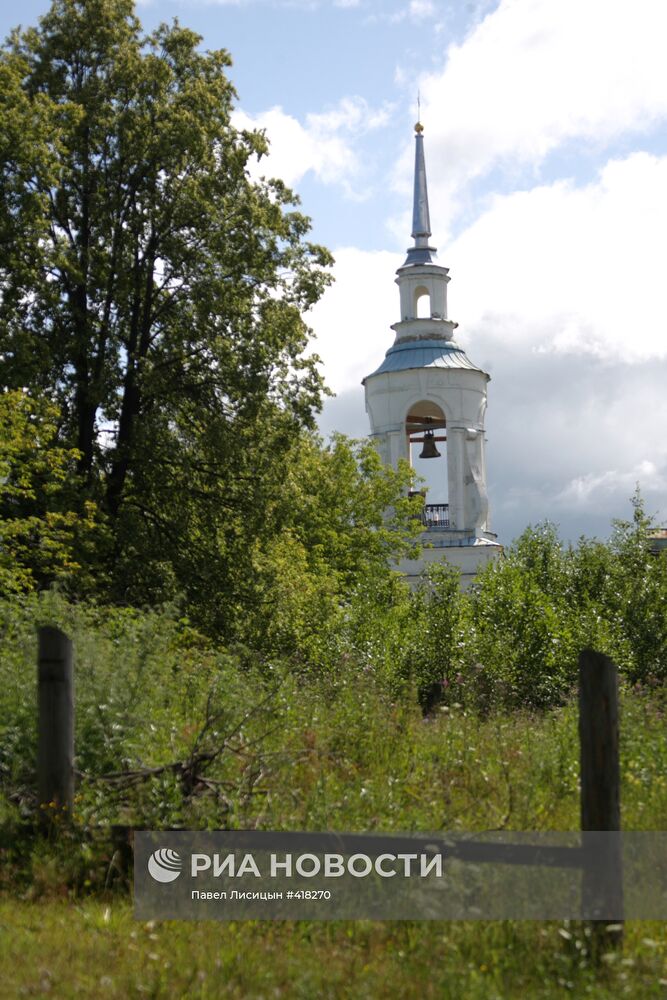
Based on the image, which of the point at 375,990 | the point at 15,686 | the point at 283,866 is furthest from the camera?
the point at 15,686

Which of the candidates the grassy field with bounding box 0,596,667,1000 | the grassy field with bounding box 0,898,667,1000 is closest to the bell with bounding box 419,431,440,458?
the grassy field with bounding box 0,596,667,1000

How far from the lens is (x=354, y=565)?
35.8m

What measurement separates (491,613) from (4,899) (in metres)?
15.2

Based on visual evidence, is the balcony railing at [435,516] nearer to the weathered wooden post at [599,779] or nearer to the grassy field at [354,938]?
the grassy field at [354,938]

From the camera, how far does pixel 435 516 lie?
42.4m

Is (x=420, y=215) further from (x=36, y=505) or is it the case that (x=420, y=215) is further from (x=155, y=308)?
(x=36, y=505)

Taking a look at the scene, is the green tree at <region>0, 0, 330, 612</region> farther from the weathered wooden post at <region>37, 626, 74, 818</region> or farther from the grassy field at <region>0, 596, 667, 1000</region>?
the weathered wooden post at <region>37, 626, 74, 818</region>

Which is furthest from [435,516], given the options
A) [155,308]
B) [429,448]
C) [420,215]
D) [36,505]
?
[36,505]

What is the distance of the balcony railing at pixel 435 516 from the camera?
41.9m

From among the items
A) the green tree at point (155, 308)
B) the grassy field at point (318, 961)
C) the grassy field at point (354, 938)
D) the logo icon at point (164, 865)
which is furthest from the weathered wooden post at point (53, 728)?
the green tree at point (155, 308)

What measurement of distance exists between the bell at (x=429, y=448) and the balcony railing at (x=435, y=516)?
1.83 m

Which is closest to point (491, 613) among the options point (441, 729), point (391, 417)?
point (441, 729)

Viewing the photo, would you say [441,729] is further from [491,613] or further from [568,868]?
[491,613]

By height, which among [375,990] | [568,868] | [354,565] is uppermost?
[354,565]
